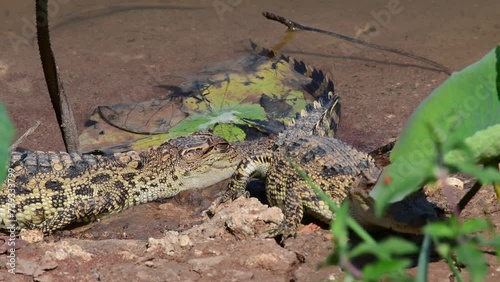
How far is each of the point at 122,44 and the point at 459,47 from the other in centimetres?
363

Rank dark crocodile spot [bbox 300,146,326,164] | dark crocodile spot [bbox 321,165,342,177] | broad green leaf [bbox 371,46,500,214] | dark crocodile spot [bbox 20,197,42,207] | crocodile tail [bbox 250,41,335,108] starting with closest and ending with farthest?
broad green leaf [bbox 371,46,500,214]
dark crocodile spot [bbox 321,165,342,177]
dark crocodile spot [bbox 300,146,326,164]
dark crocodile spot [bbox 20,197,42,207]
crocodile tail [bbox 250,41,335,108]

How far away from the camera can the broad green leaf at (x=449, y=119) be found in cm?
318

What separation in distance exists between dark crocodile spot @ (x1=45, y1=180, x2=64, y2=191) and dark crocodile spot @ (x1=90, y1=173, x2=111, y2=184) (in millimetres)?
236

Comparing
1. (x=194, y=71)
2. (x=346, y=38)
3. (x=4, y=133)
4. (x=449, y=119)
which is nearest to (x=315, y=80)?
(x=194, y=71)

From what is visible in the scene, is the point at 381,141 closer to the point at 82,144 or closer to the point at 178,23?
the point at 82,144

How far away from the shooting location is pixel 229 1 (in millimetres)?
9695

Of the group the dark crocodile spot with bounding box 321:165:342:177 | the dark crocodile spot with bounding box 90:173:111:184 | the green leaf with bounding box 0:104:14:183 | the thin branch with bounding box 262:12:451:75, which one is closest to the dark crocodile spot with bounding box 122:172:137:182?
the dark crocodile spot with bounding box 90:173:111:184

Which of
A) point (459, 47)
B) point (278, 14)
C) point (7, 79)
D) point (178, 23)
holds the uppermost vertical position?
point (459, 47)

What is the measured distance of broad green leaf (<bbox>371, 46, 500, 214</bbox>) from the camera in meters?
3.18

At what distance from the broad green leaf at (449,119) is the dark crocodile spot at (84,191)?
8.82 ft

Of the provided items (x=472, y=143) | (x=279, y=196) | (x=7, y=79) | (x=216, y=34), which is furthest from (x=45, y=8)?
(x=216, y=34)

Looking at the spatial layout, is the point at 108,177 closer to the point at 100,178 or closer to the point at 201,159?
the point at 100,178

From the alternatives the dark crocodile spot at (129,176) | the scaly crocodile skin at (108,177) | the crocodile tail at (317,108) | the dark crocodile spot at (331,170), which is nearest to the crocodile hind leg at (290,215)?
the dark crocodile spot at (331,170)

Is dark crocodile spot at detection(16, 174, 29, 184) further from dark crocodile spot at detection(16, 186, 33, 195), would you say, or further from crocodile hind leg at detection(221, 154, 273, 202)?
crocodile hind leg at detection(221, 154, 273, 202)
